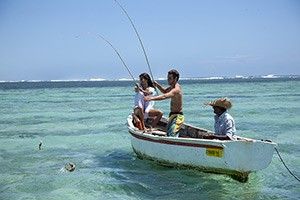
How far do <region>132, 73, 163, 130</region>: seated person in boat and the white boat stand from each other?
4.99 feet

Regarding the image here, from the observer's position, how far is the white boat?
23.2ft

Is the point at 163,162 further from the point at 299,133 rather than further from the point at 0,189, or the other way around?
the point at 299,133

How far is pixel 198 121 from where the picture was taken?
19359 mm

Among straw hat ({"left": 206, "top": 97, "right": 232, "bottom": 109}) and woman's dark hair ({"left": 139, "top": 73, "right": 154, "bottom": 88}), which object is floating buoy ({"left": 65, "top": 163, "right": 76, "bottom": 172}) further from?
straw hat ({"left": 206, "top": 97, "right": 232, "bottom": 109})

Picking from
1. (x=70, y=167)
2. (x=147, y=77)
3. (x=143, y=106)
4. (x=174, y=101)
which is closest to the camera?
(x=174, y=101)

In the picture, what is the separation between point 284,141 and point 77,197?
7834 mm

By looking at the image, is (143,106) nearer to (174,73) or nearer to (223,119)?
(174,73)

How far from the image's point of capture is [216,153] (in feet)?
24.4

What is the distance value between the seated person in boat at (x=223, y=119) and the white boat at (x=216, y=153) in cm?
18

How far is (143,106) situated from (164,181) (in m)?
2.95

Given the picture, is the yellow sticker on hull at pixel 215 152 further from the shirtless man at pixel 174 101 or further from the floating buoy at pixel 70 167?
the floating buoy at pixel 70 167

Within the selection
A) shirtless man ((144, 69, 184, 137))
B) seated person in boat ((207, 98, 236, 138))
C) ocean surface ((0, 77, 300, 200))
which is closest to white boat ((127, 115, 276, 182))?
seated person in boat ((207, 98, 236, 138))

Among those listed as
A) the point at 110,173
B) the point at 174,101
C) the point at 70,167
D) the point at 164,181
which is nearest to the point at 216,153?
the point at 164,181

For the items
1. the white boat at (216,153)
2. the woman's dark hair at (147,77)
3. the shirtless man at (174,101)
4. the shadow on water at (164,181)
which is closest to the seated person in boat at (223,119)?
the white boat at (216,153)
